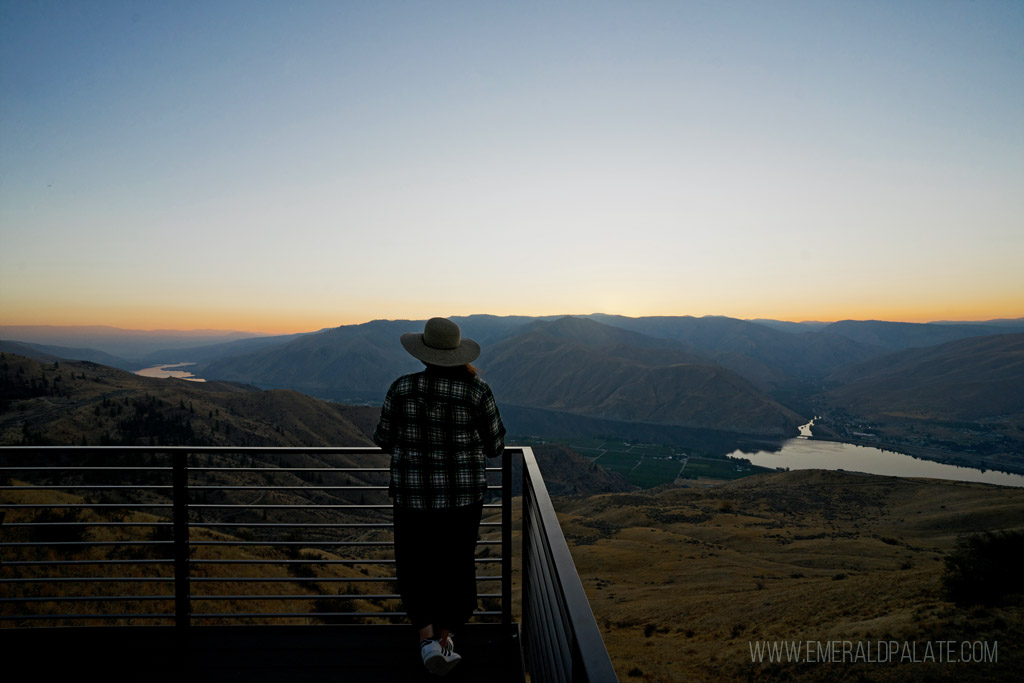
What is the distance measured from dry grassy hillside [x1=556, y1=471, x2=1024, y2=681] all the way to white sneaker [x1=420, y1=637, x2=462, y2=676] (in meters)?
9.16

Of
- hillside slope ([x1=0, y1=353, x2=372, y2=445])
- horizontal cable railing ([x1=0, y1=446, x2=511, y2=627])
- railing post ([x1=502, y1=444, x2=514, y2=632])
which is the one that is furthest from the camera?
hillside slope ([x1=0, y1=353, x2=372, y2=445])

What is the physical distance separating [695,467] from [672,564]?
7342 centimetres

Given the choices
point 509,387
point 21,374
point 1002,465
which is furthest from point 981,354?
point 21,374

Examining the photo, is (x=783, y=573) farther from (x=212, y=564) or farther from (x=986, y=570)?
(x=212, y=564)

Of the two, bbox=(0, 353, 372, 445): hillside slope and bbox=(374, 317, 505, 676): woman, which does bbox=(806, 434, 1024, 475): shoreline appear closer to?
bbox=(0, 353, 372, 445): hillside slope

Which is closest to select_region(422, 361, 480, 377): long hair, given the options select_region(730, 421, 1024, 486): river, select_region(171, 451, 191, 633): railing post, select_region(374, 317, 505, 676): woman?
select_region(374, 317, 505, 676): woman

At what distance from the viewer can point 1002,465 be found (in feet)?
281

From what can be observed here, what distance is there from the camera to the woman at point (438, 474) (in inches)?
95.7

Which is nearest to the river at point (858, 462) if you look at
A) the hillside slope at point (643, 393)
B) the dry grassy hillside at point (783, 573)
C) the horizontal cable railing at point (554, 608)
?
the hillside slope at point (643, 393)

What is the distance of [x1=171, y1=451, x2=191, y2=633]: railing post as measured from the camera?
308 cm

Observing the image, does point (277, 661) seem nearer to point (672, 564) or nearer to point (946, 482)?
point (672, 564)

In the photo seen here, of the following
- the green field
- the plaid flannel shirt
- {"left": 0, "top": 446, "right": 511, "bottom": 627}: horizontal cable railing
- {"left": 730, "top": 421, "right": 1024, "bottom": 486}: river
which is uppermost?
the plaid flannel shirt

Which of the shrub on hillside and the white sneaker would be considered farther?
the shrub on hillside

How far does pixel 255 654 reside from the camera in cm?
295
